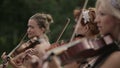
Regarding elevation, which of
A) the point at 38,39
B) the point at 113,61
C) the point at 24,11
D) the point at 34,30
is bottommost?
the point at 113,61

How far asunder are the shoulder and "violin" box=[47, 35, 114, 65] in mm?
97

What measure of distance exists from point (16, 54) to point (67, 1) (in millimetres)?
15309

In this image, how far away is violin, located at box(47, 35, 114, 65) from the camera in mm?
3986

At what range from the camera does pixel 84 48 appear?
13.3ft

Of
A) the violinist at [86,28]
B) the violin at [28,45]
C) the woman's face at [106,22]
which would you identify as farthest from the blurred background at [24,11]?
the woman's face at [106,22]

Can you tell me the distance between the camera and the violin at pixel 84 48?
399cm

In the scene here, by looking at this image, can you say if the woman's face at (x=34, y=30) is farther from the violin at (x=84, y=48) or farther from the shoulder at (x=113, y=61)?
the shoulder at (x=113, y=61)

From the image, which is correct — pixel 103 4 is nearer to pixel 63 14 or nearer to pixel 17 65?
pixel 17 65

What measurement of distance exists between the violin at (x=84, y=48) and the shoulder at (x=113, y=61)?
0.32 feet

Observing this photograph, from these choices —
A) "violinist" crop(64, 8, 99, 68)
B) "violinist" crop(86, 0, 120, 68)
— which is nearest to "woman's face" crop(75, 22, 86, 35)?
"violinist" crop(64, 8, 99, 68)

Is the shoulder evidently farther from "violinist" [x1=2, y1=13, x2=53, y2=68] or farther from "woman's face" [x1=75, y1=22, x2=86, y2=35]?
"violinist" [x1=2, y1=13, x2=53, y2=68]

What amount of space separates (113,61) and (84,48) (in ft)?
0.70

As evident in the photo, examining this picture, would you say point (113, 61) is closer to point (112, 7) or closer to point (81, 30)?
point (112, 7)

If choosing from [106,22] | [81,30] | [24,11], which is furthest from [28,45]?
[24,11]
